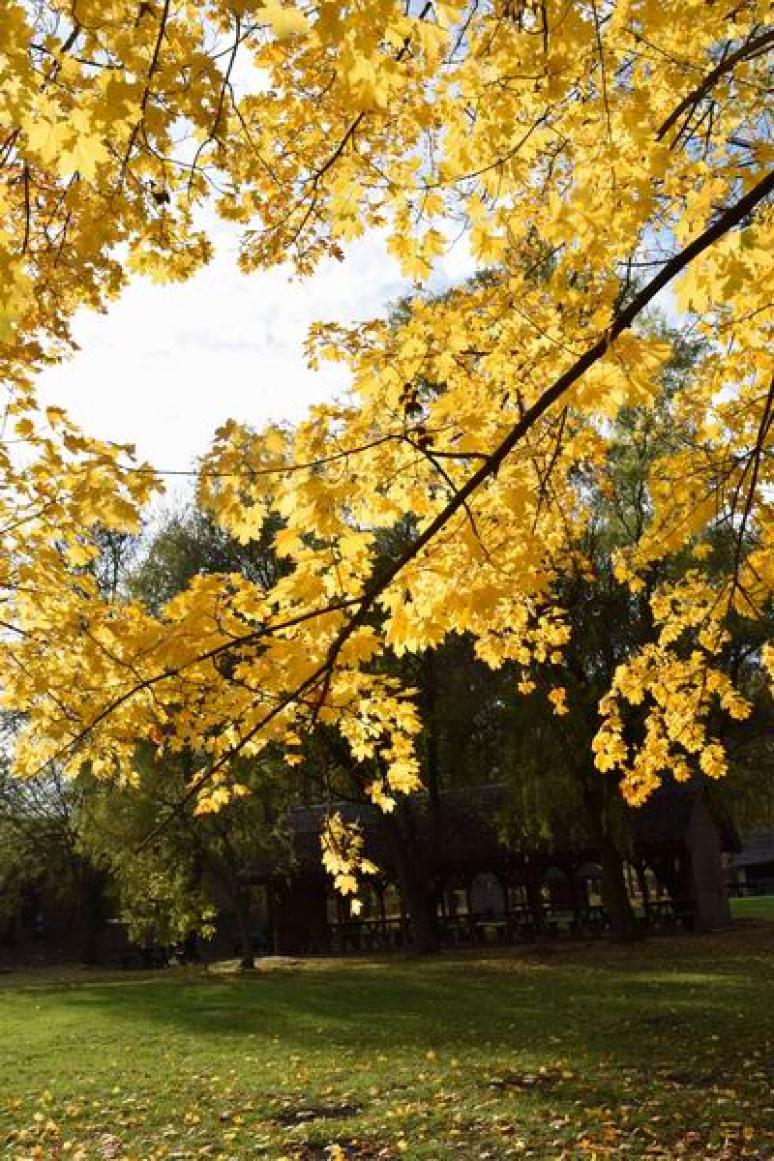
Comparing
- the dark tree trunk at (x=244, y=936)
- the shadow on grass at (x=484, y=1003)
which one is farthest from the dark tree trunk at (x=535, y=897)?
the dark tree trunk at (x=244, y=936)

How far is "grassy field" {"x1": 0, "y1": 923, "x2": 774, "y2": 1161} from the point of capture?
763 cm

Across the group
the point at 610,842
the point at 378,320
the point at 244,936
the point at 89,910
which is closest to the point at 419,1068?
the point at 378,320

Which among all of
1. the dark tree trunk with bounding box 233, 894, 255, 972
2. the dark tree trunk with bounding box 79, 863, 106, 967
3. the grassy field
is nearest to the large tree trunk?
the grassy field

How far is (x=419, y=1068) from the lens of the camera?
10.5 meters

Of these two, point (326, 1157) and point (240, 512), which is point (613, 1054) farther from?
point (240, 512)

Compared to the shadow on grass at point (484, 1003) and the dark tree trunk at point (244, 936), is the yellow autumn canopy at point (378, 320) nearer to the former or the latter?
the shadow on grass at point (484, 1003)

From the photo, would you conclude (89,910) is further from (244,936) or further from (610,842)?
(610,842)

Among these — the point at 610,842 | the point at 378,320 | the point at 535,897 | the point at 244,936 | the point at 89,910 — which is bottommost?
the point at 244,936

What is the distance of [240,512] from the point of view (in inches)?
159

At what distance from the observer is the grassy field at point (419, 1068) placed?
7.63 metres

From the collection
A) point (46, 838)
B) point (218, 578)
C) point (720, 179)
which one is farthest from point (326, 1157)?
point (46, 838)

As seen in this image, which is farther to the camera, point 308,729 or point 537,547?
point 537,547

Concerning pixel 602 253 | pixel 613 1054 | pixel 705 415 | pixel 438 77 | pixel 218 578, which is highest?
pixel 438 77

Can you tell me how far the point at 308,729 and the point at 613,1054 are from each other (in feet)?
26.9
